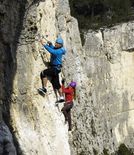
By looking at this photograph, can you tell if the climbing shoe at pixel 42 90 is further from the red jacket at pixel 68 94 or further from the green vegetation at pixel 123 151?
the green vegetation at pixel 123 151

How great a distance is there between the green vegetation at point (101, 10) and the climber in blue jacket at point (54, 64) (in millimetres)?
17213

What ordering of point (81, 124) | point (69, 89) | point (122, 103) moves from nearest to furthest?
point (69, 89) → point (81, 124) → point (122, 103)

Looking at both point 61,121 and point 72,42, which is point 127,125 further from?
point 61,121

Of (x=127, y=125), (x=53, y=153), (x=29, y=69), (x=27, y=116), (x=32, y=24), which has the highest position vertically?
(x=32, y=24)

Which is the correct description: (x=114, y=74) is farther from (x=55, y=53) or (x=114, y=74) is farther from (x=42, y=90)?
(x=55, y=53)

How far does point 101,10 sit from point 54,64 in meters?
20.7

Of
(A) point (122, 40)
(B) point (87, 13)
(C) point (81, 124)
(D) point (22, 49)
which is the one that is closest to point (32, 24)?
(D) point (22, 49)

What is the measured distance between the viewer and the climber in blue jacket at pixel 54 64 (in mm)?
14633

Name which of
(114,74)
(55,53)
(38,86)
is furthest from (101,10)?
(55,53)

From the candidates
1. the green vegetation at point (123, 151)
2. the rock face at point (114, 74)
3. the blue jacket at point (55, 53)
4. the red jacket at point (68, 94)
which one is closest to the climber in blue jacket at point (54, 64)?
the blue jacket at point (55, 53)

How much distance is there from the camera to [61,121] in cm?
1653

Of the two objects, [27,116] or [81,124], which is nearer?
[27,116]

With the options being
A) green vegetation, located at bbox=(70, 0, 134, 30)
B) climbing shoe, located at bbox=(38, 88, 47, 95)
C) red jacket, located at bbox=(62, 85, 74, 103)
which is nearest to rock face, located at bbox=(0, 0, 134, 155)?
climbing shoe, located at bbox=(38, 88, 47, 95)

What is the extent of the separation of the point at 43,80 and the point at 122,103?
47.5 ft
